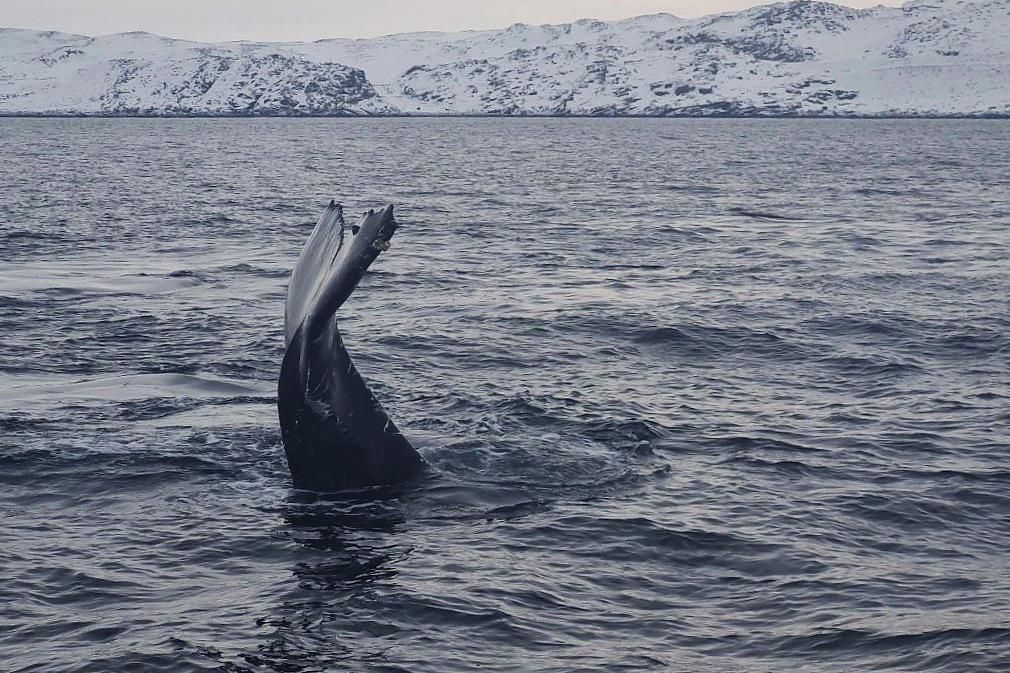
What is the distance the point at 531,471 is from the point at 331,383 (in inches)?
108

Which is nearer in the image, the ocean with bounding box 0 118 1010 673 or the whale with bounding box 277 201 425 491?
the ocean with bounding box 0 118 1010 673

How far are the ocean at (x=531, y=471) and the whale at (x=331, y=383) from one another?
29cm

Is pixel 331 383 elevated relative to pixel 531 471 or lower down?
elevated

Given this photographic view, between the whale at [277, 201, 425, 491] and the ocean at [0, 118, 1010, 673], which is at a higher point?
the whale at [277, 201, 425, 491]

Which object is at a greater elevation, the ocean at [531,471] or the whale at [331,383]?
the whale at [331,383]

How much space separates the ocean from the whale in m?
0.29

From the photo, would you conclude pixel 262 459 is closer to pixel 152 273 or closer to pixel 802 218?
pixel 152 273

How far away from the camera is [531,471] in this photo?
1261 centimetres

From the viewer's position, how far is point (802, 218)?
42312mm

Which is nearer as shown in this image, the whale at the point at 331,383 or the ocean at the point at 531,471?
the ocean at the point at 531,471

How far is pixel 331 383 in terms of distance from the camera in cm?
1063

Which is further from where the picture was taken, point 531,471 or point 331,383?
point 531,471

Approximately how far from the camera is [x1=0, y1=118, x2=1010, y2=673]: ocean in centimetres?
897

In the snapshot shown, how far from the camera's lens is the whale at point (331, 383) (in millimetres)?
9719
